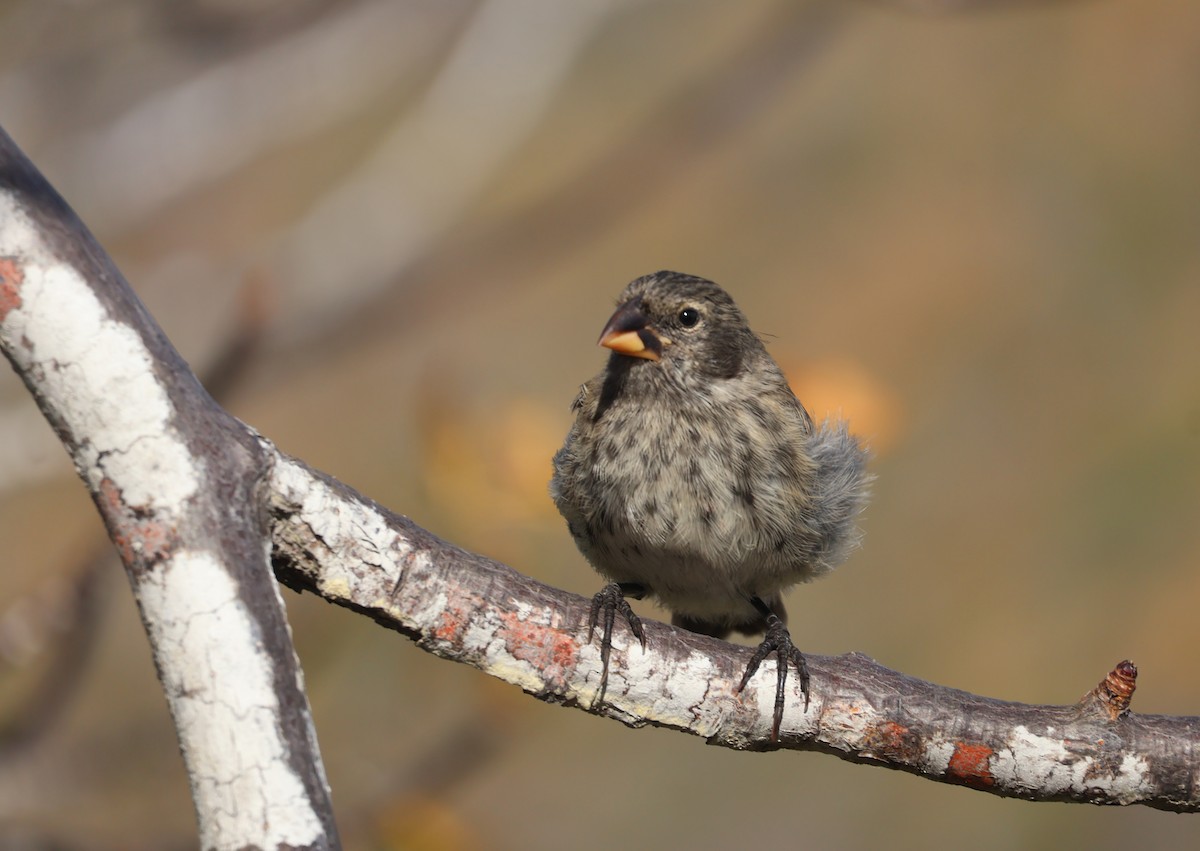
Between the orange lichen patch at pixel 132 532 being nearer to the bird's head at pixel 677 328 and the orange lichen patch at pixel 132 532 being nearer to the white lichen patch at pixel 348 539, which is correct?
the white lichen patch at pixel 348 539

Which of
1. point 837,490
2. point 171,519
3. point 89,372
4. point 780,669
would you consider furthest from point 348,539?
point 837,490

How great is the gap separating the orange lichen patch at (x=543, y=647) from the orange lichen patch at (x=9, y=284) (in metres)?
1.08

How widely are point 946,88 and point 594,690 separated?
9.24 metres

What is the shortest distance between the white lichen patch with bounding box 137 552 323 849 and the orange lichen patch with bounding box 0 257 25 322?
464mm

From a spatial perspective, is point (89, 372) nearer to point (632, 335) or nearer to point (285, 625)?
→ point (285, 625)

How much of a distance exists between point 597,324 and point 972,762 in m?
7.65

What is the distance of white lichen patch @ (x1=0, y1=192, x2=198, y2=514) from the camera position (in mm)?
1758

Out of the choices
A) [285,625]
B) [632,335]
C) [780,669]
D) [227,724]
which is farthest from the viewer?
[632,335]

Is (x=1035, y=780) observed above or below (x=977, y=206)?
below

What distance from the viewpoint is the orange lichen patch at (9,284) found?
5.76 ft

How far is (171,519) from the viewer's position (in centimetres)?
180

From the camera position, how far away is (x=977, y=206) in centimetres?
1007

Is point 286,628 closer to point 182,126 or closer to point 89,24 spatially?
point 182,126

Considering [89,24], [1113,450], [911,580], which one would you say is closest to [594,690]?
[89,24]
